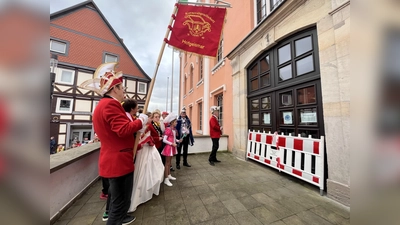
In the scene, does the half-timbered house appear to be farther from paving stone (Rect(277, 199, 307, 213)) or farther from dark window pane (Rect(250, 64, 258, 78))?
paving stone (Rect(277, 199, 307, 213))

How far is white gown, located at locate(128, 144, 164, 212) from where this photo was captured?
2257 mm

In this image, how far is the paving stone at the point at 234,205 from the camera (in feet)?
7.16

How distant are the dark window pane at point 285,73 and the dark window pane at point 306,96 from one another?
1.72 feet

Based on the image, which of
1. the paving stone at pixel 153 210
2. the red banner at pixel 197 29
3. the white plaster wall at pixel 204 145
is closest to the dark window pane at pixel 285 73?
the red banner at pixel 197 29

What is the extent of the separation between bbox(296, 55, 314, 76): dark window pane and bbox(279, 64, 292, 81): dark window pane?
0.72 feet

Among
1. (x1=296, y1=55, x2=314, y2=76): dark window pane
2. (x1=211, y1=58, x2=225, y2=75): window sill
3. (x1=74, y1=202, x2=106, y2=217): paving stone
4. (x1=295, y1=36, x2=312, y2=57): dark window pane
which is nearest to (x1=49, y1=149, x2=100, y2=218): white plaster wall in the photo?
(x1=74, y1=202, x2=106, y2=217): paving stone

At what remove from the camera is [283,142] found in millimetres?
3465

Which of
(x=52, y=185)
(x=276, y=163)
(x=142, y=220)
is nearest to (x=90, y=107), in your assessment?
(x=52, y=185)

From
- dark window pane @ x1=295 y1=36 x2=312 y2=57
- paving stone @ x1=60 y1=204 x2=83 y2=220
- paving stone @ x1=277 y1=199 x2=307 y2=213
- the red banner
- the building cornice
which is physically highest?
the building cornice

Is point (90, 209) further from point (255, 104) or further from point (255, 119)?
point (255, 104)

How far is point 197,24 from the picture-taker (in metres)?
3.38

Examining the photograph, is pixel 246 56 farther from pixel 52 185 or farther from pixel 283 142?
pixel 52 185

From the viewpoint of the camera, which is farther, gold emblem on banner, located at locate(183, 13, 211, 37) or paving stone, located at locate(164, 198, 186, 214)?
gold emblem on banner, located at locate(183, 13, 211, 37)

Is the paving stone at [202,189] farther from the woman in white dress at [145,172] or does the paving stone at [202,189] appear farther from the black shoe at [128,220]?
the black shoe at [128,220]
